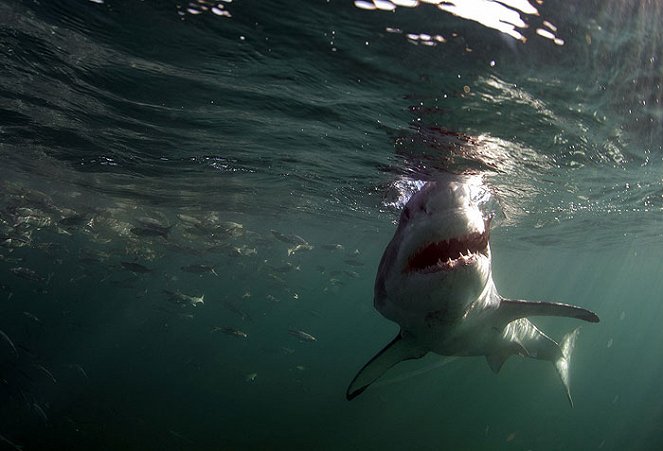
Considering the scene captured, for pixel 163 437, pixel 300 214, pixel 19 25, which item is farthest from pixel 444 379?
pixel 19 25

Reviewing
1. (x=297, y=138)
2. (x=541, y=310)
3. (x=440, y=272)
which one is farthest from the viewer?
(x=297, y=138)

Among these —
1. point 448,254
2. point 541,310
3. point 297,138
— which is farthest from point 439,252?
point 297,138

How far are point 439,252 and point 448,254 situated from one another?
3.2 inches

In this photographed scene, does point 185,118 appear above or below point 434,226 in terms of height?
below

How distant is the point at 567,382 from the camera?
10.6 m

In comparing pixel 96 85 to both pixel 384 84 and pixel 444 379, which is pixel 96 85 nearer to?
pixel 384 84

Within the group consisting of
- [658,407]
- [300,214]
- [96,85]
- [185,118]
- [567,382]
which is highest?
[96,85]

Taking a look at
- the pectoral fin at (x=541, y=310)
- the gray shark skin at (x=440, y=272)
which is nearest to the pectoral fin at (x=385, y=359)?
the gray shark skin at (x=440, y=272)

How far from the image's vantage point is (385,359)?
21.5ft

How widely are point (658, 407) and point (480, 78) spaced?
139 feet

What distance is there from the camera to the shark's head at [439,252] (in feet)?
11.9

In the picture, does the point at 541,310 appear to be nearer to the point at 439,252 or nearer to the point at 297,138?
the point at 439,252

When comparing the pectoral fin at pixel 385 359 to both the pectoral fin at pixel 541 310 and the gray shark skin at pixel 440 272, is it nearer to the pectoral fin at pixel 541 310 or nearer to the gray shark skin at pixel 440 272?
the gray shark skin at pixel 440 272

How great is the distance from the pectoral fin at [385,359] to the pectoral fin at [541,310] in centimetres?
143
